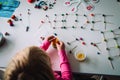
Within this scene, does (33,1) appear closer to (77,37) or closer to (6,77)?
(77,37)

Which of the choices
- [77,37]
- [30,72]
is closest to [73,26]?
[77,37]

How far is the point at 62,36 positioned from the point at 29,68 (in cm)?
39

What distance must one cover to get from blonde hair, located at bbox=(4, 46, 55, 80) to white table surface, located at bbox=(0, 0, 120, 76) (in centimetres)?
18

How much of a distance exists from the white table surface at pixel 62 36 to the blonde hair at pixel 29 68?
18 centimetres

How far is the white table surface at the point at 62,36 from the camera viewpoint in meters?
1.01

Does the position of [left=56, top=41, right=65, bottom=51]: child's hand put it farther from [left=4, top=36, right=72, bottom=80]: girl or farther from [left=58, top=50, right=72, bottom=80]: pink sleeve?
[left=4, top=36, right=72, bottom=80]: girl

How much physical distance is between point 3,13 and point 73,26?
476mm

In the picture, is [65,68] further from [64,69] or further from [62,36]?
[62,36]

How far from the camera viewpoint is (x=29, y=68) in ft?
2.66

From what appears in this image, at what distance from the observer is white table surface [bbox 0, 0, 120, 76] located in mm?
1008

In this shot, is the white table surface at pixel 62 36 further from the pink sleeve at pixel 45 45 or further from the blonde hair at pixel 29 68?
the blonde hair at pixel 29 68

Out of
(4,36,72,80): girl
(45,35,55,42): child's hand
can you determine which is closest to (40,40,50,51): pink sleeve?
(45,35,55,42): child's hand

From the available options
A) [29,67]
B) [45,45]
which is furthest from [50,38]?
[29,67]

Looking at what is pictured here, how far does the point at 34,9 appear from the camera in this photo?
132 cm
